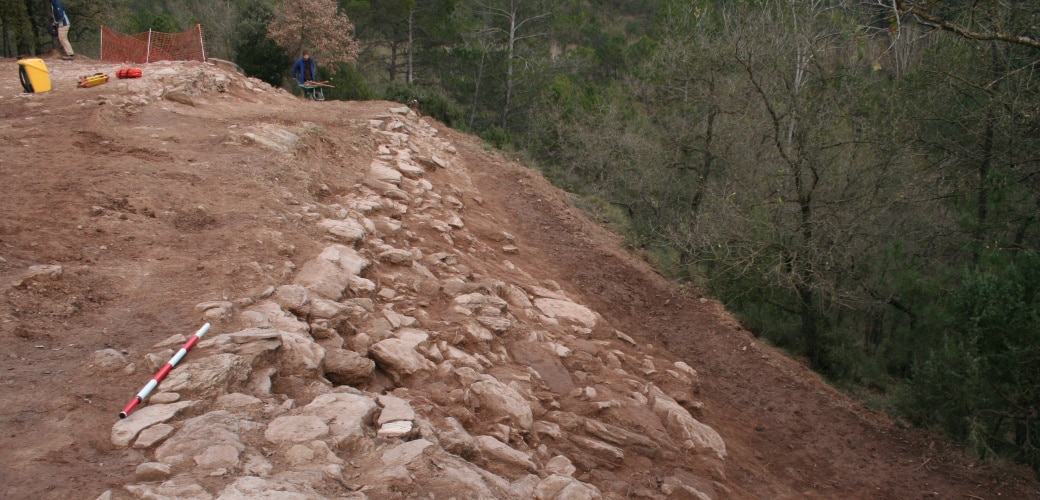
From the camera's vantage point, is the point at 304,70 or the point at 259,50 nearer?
the point at 304,70

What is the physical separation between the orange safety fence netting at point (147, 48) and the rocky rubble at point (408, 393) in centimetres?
865

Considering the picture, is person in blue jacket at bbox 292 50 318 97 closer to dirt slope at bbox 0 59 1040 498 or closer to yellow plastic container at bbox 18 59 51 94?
dirt slope at bbox 0 59 1040 498

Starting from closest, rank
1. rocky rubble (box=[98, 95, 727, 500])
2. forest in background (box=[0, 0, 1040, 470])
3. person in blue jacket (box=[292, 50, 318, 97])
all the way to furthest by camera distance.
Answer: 1. rocky rubble (box=[98, 95, 727, 500])
2. forest in background (box=[0, 0, 1040, 470])
3. person in blue jacket (box=[292, 50, 318, 97])

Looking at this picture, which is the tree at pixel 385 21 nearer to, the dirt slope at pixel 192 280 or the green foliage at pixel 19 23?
the green foliage at pixel 19 23

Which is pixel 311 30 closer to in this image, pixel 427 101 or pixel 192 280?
pixel 427 101

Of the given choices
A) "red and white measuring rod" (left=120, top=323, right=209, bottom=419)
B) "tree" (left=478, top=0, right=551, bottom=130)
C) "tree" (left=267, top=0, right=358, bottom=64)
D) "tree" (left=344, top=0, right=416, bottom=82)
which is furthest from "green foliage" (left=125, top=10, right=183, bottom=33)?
"red and white measuring rod" (left=120, top=323, right=209, bottom=419)

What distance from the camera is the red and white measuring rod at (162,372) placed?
298 cm

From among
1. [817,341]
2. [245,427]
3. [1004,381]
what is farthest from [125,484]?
[817,341]

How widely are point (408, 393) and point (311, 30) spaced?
1279 cm

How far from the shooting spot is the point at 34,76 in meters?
8.24

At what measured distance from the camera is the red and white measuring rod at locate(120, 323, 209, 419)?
2.98 metres

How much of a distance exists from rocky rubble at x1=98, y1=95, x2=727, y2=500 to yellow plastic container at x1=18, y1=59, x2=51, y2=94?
4.74 metres

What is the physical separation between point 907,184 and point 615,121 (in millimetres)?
8228

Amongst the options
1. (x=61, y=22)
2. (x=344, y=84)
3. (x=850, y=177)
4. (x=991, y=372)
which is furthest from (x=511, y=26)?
(x=991, y=372)
